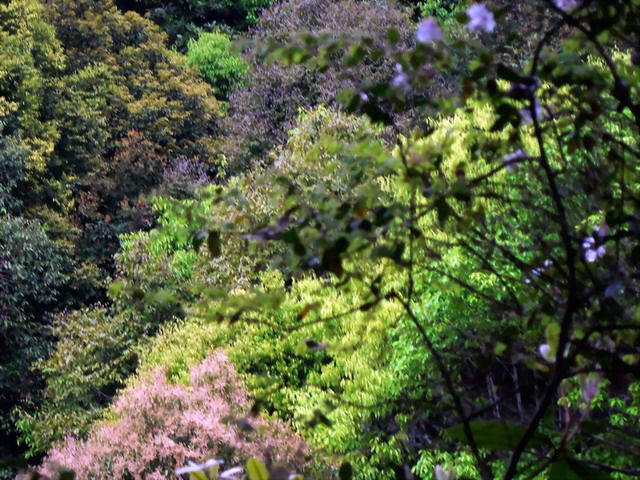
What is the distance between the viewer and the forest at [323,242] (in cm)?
135

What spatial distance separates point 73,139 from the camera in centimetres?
1838

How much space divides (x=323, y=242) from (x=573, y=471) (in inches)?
22.8

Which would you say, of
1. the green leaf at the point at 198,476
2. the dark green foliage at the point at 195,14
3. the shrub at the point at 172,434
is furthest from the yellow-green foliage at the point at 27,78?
the green leaf at the point at 198,476

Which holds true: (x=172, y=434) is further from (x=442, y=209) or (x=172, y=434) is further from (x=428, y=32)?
(x=428, y=32)

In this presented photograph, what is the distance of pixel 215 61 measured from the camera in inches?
926

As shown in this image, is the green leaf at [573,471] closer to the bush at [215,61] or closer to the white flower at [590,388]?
the white flower at [590,388]

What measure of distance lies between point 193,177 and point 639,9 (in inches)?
675

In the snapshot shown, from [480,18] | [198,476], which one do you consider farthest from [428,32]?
[198,476]

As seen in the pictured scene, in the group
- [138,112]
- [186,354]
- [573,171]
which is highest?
[138,112]

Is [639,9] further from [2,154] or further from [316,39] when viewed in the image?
[2,154]

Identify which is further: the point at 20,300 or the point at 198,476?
the point at 20,300

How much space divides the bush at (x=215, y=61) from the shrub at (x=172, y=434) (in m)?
15.8

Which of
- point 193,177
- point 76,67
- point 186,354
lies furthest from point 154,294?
point 76,67

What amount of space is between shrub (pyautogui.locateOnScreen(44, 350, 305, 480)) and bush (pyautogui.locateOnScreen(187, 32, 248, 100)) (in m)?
15.8
